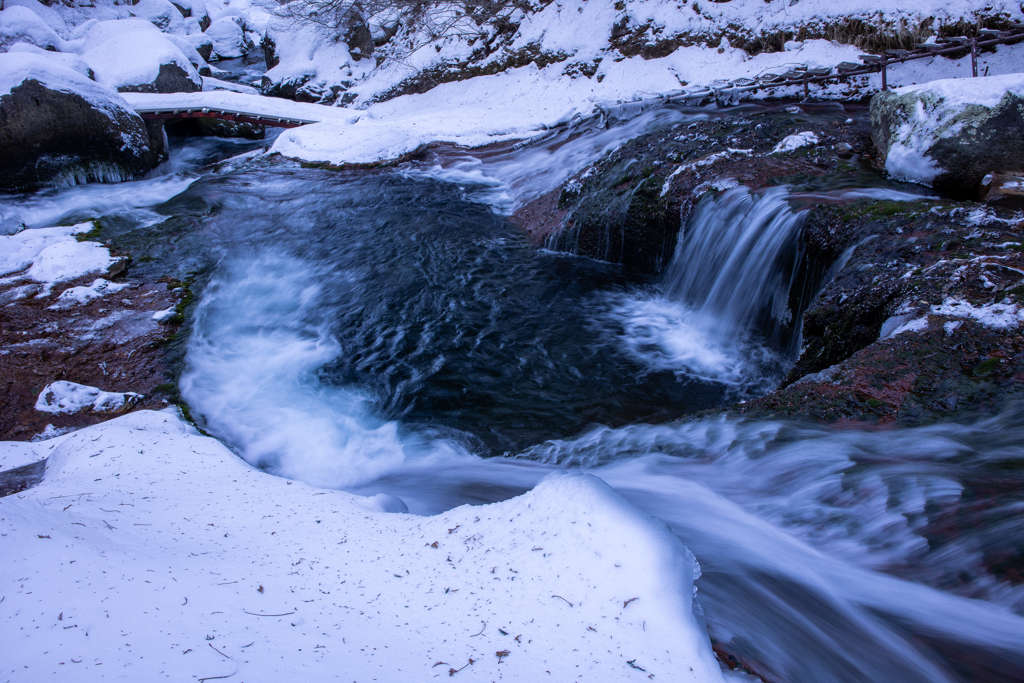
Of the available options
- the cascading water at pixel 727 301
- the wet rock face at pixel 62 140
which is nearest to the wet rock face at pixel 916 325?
the cascading water at pixel 727 301

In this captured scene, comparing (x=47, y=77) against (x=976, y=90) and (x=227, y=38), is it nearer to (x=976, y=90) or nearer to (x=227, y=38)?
(x=976, y=90)

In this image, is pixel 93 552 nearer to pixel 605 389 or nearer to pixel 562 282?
pixel 605 389

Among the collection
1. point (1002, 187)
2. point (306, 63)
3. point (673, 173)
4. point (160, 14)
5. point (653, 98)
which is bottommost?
point (1002, 187)

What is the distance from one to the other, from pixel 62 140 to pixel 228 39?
2105 cm

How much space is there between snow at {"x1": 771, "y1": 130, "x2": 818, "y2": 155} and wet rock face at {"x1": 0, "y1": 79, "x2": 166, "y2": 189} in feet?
37.0

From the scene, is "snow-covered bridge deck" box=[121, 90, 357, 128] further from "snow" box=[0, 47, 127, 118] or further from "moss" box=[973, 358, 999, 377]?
"moss" box=[973, 358, 999, 377]

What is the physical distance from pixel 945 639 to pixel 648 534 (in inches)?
41.8

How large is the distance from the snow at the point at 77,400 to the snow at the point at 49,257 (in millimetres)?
2166

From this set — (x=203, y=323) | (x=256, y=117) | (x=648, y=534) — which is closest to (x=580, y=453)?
(x=648, y=534)

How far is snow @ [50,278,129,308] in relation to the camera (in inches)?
221

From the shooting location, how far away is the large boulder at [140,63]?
1441 centimetres

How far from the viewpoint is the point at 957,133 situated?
5.01m

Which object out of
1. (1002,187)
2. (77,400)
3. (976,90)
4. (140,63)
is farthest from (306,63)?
(1002,187)

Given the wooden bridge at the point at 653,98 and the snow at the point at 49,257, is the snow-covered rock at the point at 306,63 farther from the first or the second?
the snow at the point at 49,257
